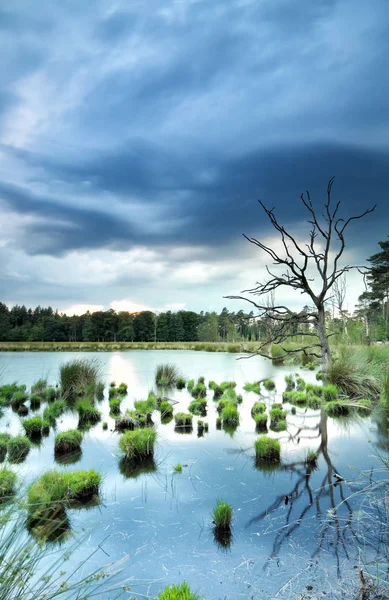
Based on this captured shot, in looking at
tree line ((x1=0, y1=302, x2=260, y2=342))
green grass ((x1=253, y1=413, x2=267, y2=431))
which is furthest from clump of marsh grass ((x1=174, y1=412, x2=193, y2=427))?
tree line ((x1=0, y1=302, x2=260, y2=342))

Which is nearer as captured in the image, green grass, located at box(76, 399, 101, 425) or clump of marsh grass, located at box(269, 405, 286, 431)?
clump of marsh grass, located at box(269, 405, 286, 431)

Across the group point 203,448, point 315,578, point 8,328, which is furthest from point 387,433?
point 8,328

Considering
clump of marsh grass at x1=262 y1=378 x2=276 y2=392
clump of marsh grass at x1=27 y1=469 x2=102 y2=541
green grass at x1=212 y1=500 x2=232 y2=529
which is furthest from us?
clump of marsh grass at x1=262 y1=378 x2=276 y2=392

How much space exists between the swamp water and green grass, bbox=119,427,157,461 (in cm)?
21

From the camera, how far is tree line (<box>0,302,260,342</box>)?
72812 mm

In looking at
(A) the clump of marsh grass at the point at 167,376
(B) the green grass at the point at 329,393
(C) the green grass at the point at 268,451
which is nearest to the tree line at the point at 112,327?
(A) the clump of marsh grass at the point at 167,376

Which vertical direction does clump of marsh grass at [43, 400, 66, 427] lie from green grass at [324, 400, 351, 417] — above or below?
below

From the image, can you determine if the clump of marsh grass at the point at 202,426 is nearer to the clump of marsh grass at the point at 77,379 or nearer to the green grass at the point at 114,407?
the green grass at the point at 114,407

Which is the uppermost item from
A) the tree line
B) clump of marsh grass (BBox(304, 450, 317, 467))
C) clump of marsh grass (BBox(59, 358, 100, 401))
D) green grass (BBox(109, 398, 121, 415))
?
the tree line

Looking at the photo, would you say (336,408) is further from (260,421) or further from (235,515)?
(235,515)

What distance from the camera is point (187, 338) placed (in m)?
87.8

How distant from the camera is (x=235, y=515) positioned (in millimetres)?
4418

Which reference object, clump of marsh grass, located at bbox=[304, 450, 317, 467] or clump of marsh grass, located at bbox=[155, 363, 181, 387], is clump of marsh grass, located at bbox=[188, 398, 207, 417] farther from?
clump of marsh grass, located at bbox=[155, 363, 181, 387]

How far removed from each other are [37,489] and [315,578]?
2919 mm
